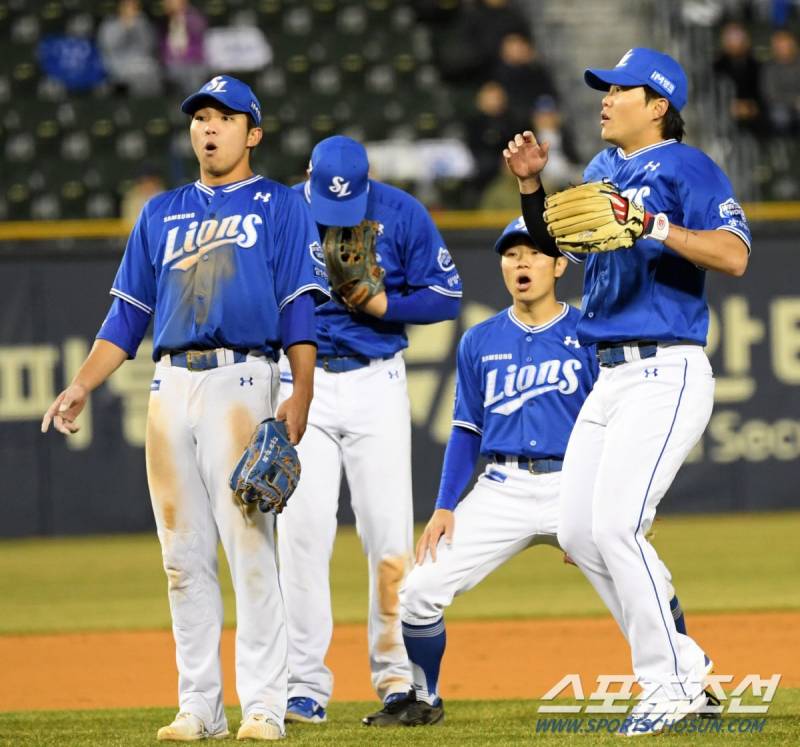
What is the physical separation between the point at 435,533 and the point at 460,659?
1.89 metres

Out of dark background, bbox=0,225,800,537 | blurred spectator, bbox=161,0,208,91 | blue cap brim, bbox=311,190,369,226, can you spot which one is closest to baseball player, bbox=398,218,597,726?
blue cap brim, bbox=311,190,369,226

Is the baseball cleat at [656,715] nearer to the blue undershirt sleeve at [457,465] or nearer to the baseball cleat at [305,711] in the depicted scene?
the blue undershirt sleeve at [457,465]

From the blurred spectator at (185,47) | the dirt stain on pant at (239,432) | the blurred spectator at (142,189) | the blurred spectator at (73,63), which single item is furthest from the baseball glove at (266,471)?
the blurred spectator at (73,63)

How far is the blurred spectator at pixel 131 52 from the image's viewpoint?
1409cm

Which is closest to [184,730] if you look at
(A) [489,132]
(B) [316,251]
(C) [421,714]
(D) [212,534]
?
(D) [212,534]

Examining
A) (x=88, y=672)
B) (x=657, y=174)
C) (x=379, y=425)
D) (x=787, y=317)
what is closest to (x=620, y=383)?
(x=657, y=174)

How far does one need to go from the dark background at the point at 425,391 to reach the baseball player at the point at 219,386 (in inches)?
266

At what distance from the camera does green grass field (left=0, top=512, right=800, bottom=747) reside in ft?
15.3

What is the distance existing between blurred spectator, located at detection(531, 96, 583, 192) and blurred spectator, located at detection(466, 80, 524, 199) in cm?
29

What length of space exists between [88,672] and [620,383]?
3141mm

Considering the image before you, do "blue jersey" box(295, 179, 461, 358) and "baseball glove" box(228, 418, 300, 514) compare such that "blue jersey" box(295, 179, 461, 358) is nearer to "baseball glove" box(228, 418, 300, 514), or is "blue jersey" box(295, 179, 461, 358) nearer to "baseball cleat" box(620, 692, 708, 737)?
"baseball glove" box(228, 418, 300, 514)

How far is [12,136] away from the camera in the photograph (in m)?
14.3

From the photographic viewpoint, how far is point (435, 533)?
502cm

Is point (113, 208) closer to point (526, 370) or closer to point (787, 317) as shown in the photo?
point (787, 317)
